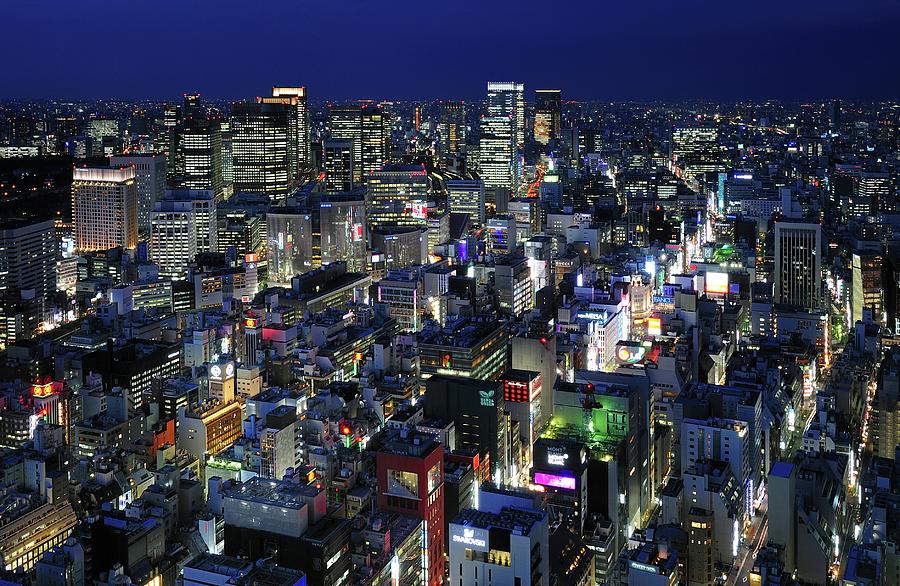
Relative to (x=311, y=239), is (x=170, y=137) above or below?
above

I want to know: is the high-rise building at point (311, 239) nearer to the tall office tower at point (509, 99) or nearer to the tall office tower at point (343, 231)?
the tall office tower at point (343, 231)

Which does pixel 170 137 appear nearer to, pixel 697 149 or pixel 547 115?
pixel 547 115

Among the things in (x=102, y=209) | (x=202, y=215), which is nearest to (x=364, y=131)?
(x=202, y=215)

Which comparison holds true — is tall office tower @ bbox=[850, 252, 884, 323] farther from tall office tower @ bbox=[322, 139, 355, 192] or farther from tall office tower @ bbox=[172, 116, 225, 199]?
tall office tower @ bbox=[172, 116, 225, 199]

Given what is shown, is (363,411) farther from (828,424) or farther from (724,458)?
(828,424)

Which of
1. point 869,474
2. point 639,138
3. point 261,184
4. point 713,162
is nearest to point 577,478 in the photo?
point 869,474

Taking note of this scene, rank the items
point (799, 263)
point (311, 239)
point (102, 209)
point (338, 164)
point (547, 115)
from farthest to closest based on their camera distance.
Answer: point (547, 115)
point (338, 164)
point (102, 209)
point (311, 239)
point (799, 263)
